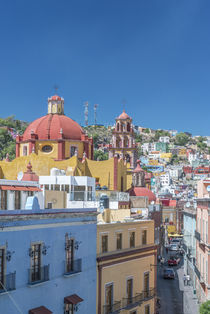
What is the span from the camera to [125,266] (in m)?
22.8

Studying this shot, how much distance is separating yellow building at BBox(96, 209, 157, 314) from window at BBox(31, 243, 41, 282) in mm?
4519

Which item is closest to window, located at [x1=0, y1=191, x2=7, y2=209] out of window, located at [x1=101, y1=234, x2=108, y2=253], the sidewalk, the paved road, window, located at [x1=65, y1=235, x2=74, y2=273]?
window, located at [x1=65, y1=235, x2=74, y2=273]

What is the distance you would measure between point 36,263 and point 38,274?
1.62 ft

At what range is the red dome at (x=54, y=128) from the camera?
4284 centimetres

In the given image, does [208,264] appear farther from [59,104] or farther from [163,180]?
[163,180]

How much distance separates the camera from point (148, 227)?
84.0 feet

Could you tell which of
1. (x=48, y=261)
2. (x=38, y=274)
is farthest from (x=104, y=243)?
Result: (x=38, y=274)

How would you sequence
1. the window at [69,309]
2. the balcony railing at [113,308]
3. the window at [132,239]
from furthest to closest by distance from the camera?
the window at [132,239]
the balcony railing at [113,308]
the window at [69,309]

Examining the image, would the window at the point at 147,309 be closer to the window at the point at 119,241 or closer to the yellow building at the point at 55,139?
the window at the point at 119,241

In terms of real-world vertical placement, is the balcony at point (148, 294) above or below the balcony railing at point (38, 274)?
below

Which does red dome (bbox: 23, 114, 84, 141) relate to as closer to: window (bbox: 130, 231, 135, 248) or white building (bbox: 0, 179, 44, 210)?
window (bbox: 130, 231, 135, 248)

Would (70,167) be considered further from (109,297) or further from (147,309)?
(109,297)

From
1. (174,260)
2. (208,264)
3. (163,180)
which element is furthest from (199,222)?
(163,180)

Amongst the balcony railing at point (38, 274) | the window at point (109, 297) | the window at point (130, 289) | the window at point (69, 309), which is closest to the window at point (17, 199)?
the balcony railing at point (38, 274)
